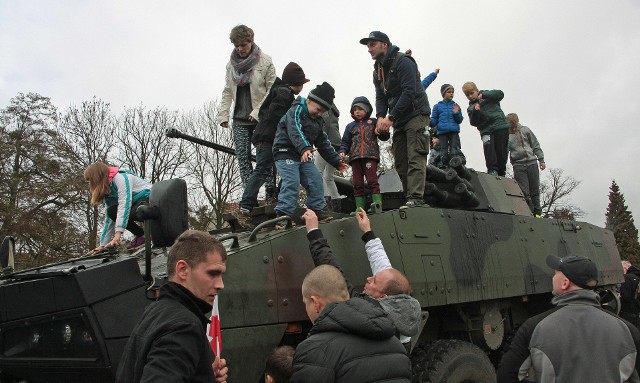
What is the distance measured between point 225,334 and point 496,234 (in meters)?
3.48

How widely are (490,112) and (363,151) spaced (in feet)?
13.2

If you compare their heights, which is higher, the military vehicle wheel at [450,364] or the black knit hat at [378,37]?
the black knit hat at [378,37]

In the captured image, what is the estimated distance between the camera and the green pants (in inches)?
239

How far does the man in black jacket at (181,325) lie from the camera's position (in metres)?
2.20

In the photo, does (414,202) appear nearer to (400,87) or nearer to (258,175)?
(400,87)

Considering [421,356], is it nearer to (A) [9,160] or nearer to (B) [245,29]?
(B) [245,29]

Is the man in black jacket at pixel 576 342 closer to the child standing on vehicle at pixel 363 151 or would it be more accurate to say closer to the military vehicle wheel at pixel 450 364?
the military vehicle wheel at pixel 450 364

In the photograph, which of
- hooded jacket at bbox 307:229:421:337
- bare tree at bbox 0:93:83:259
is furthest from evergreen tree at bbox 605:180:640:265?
hooded jacket at bbox 307:229:421:337

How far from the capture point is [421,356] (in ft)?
17.1

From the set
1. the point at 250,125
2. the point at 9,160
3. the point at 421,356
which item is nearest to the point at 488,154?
the point at 250,125

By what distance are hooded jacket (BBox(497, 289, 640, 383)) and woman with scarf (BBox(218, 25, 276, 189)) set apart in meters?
4.02

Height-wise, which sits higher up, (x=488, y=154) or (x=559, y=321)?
(x=488, y=154)

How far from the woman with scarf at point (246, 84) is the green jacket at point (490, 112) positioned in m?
3.86

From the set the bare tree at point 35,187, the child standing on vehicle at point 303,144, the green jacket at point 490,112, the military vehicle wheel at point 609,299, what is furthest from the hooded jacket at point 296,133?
the bare tree at point 35,187
